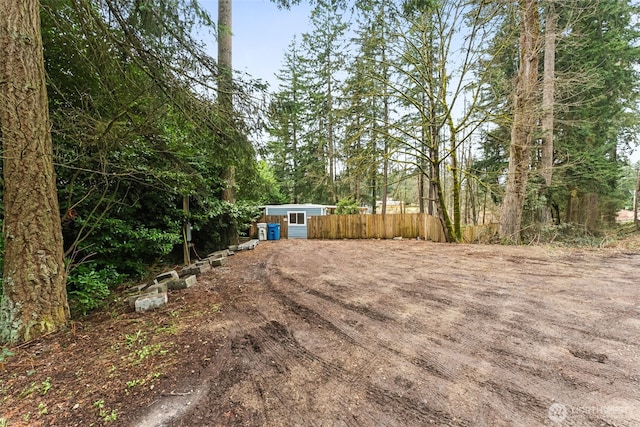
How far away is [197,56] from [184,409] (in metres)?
3.87

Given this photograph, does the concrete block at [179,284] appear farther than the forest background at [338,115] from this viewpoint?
Yes

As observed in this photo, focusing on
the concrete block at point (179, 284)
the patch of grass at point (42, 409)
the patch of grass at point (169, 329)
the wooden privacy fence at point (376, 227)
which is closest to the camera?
the patch of grass at point (42, 409)

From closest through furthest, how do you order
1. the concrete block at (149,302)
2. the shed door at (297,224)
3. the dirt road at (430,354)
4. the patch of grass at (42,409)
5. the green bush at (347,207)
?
the dirt road at (430,354)
the patch of grass at (42,409)
the concrete block at (149,302)
the shed door at (297,224)
the green bush at (347,207)

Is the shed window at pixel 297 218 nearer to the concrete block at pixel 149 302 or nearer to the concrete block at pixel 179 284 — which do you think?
the concrete block at pixel 179 284

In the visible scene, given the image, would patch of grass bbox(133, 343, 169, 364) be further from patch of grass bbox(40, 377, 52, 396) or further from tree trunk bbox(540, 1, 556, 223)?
tree trunk bbox(540, 1, 556, 223)

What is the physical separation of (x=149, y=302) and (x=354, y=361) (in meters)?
2.39

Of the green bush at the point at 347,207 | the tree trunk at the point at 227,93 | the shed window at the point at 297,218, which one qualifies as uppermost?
the tree trunk at the point at 227,93

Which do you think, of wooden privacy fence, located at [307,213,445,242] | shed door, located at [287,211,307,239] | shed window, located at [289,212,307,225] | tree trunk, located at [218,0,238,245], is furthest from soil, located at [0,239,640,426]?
shed window, located at [289,212,307,225]

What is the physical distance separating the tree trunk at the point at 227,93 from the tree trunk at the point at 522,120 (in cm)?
641

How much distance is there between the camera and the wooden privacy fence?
11413 millimetres

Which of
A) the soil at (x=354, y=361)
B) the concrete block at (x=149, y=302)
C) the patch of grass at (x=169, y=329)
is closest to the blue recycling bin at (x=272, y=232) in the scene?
the soil at (x=354, y=361)

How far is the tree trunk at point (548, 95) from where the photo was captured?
6277 mm

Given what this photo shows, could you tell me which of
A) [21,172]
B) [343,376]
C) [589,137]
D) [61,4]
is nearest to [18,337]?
[21,172]

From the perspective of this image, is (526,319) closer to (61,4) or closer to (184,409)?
(184,409)
